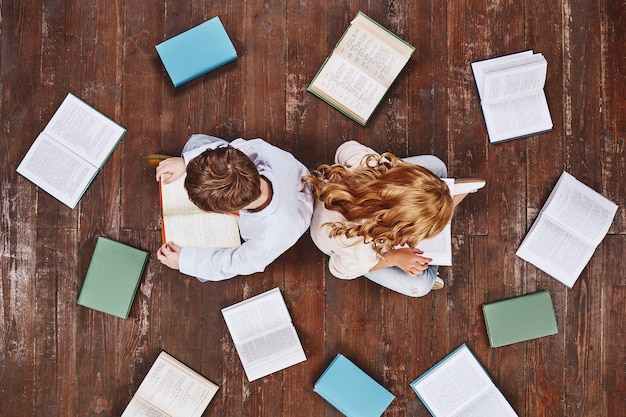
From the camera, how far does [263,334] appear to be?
74.3 inches

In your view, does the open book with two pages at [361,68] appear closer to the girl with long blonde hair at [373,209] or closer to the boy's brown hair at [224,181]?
the girl with long blonde hair at [373,209]

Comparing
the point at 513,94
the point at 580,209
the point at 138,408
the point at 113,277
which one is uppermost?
the point at 513,94

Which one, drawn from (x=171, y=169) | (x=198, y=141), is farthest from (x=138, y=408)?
(x=198, y=141)

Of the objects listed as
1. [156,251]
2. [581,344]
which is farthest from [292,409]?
[581,344]

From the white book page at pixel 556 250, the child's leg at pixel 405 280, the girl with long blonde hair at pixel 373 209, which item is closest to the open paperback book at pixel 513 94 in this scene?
the white book page at pixel 556 250

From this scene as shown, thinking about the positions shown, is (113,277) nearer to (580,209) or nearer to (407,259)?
(407,259)

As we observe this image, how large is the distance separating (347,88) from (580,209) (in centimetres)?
97

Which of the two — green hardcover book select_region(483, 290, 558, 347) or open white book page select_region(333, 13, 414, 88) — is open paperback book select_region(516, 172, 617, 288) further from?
open white book page select_region(333, 13, 414, 88)

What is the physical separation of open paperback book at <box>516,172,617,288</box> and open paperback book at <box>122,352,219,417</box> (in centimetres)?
127

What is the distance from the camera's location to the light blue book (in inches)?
73.2

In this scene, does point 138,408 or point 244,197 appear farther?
point 138,408

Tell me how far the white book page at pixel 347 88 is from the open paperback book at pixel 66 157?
0.81 meters

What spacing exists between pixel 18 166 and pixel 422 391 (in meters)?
1.69

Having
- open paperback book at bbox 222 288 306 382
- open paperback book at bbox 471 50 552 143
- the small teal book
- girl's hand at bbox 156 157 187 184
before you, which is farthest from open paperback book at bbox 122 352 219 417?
open paperback book at bbox 471 50 552 143
